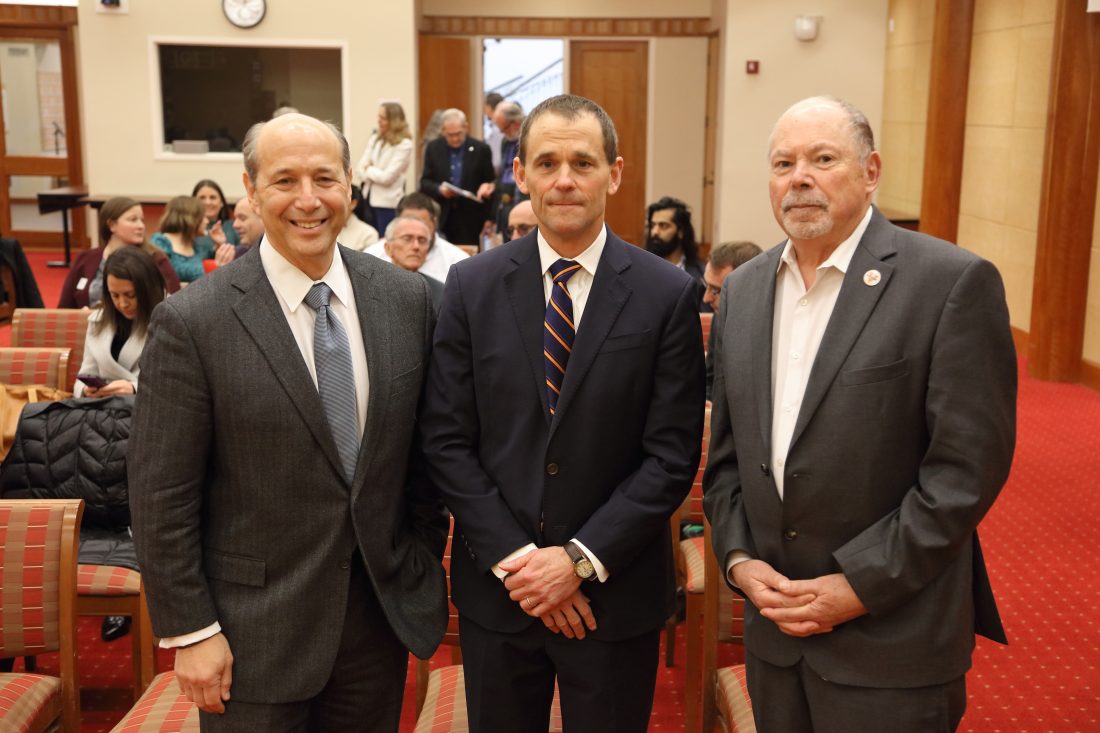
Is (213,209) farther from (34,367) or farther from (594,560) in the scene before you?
(594,560)

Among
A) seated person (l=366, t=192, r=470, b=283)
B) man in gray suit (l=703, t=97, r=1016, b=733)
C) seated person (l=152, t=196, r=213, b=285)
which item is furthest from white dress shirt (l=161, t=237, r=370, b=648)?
seated person (l=152, t=196, r=213, b=285)

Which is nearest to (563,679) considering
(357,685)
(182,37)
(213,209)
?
(357,685)

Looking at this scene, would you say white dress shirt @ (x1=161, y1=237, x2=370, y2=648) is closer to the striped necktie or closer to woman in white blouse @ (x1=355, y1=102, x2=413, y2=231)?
the striped necktie

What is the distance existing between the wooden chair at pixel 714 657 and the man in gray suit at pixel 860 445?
1.75 ft

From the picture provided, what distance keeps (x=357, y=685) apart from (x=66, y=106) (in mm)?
12895

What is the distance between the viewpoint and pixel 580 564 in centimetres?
207

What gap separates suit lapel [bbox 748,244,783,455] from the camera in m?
2.08

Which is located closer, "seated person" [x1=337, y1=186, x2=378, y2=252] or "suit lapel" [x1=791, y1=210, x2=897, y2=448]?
"suit lapel" [x1=791, y1=210, x2=897, y2=448]

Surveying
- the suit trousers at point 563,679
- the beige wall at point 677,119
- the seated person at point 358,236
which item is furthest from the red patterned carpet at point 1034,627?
the beige wall at point 677,119

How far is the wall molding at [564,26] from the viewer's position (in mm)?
13102

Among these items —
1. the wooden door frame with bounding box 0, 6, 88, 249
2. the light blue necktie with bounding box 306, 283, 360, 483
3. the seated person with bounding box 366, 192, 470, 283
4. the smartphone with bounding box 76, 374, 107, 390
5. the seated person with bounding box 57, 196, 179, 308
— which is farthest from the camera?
the wooden door frame with bounding box 0, 6, 88, 249

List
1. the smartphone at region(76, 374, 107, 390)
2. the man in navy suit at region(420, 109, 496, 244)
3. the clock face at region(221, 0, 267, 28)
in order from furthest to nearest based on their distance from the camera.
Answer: the clock face at region(221, 0, 267, 28), the man in navy suit at region(420, 109, 496, 244), the smartphone at region(76, 374, 107, 390)

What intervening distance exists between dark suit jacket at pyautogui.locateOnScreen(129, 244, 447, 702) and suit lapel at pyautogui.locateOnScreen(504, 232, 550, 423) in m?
0.23

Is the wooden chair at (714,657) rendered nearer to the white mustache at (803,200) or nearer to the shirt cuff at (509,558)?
the shirt cuff at (509,558)
